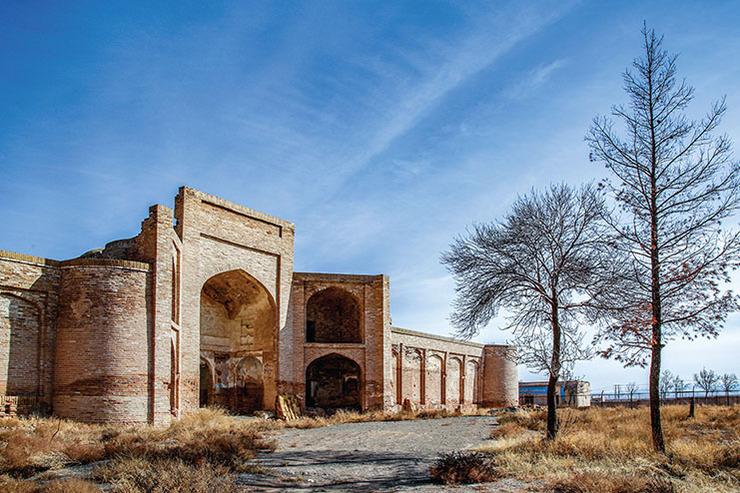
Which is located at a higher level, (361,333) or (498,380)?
(361,333)

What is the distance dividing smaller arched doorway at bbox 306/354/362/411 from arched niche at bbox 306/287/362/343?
106cm

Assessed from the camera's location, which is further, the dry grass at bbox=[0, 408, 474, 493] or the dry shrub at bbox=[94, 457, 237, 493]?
the dry grass at bbox=[0, 408, 474, 493]

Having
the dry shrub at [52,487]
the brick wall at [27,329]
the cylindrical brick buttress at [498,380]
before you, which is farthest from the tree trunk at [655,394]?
the cylindrical brick buttress at [498,380]

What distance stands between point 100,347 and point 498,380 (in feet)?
96.2

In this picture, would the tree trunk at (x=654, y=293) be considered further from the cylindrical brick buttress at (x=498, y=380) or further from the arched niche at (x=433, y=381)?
the cylindrical brick buttress at (x=498, y=380)

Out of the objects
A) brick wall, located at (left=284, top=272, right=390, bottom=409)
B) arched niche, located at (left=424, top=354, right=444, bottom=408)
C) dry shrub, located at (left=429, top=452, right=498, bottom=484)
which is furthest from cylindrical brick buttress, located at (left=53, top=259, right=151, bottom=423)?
Answer: arched niche, located at (left=424, top=354, right=444, bottom=408)

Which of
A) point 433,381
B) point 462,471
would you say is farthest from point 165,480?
point 433,381

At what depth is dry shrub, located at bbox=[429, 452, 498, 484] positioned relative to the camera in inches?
439

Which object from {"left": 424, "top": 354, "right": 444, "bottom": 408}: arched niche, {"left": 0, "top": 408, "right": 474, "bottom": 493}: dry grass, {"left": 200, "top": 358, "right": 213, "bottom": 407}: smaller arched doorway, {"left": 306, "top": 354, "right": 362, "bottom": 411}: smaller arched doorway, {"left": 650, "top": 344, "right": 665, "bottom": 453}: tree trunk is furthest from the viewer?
{"left": 424, "top": 354, "right": 444, "bottom": 408}: arched niche

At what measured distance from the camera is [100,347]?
64.7 feet

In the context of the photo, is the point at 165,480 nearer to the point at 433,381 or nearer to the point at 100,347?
the point at 100,347

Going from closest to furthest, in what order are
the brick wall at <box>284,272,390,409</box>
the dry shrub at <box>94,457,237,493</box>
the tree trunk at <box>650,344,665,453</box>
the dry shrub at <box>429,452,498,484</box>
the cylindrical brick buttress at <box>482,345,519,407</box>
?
1. the dry shrub at <box>94,457,237,493</box>
2. the dry shrub at <box>429,452,498,484</box>
3. the tree trunk at <box>650,344,665,453</box>
4. the brick wall at <box>284,272,390,409</box>
5. the cylindrical brick buttress at <box>482,345,519,407</box>

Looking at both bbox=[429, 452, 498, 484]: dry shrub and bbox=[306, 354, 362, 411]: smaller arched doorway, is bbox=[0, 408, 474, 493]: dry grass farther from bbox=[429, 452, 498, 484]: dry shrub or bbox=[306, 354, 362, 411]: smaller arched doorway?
bbox=[306, 354, 362, 411]: smaller arched doorway

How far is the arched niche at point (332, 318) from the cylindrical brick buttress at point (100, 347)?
40.3ft
